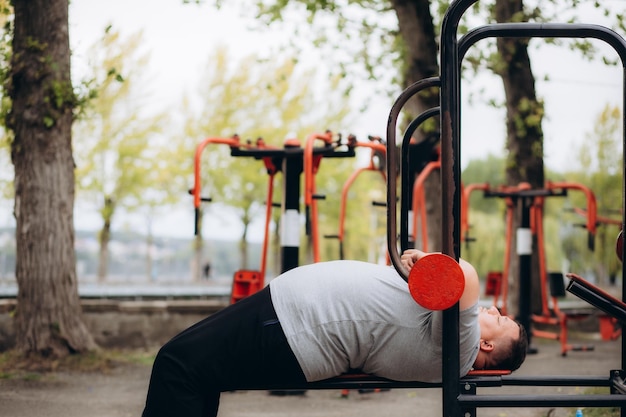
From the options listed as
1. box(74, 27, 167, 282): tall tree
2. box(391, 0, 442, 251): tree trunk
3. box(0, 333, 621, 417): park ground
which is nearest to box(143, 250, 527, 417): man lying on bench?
box(0, 333, 621, 417): park ground

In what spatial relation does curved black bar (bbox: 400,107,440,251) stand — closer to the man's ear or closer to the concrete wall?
the man's ear

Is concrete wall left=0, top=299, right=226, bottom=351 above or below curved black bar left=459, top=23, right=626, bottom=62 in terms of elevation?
below

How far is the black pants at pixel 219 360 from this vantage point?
2461 millimetres

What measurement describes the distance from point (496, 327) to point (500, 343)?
57mm

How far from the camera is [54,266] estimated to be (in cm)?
705

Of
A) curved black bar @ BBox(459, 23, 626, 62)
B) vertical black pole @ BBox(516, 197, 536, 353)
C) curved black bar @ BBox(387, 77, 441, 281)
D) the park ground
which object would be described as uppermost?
curved black bar @ BBox(459, 23, 626, 62)

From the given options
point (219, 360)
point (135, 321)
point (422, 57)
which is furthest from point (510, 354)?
point (422, 57)

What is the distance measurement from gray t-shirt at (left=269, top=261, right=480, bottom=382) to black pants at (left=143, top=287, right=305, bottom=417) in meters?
0.06

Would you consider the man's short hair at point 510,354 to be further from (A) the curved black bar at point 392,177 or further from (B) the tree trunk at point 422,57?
(B) the tree trunk at point 422,57

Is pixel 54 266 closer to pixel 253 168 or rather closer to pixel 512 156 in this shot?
pixel 512 156

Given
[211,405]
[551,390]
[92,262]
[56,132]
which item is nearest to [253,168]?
[56,132]

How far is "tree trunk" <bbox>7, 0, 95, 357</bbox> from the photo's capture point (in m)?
6.99

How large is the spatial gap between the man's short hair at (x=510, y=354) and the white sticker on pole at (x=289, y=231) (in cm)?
391

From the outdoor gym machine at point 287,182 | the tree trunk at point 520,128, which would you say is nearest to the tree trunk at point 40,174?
the outdoor gym machine at point 287,182
